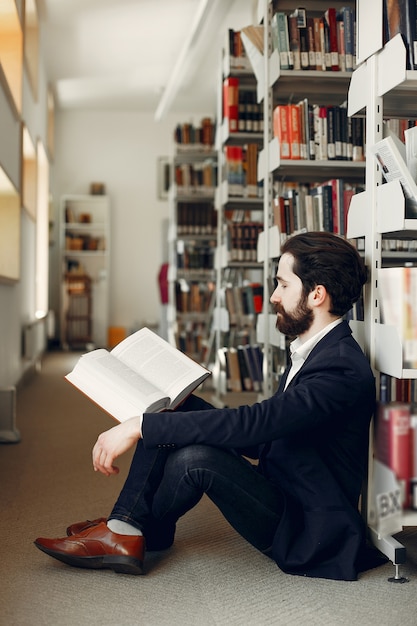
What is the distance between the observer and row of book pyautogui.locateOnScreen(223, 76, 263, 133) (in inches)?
194

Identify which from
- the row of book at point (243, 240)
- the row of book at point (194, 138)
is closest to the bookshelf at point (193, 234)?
the row of book at point (194, 138)

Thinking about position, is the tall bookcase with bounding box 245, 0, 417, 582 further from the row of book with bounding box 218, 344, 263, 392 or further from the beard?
the row of book with bounding box 218, 344, 263, 392

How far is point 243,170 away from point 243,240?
45cm

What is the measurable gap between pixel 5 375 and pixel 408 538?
132 inches

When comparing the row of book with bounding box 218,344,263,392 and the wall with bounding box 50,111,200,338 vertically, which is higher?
the wall with bounding box 50,111,200,338

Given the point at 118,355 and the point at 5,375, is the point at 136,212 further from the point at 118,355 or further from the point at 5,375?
the point at 118,355

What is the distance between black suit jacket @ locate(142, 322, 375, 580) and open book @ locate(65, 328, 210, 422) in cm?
6

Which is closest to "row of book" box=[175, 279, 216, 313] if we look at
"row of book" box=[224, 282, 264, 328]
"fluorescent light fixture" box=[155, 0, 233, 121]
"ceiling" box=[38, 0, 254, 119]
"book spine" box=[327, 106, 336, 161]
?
"row of book" box=[224, 282, 264, 328]

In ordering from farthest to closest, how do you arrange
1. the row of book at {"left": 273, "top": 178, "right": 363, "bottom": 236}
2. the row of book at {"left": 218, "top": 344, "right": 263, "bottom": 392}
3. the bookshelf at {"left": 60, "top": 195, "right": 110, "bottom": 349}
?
the bookshelf at {"left": 60, "top": 195, "right": 110, "bottom": 349} < the row of book at {"left": 218, "top": 344, "right": 263, "bottom": 392} < the row of book at {"left": 273, "top": 178, "right": 363, "bottom": 236}

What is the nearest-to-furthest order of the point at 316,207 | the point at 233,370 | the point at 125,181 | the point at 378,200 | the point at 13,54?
1. the point at 378,200
2. the point at 316,207
3. the point at 233,370
4. the point at 13,54
5. the point at 125,181

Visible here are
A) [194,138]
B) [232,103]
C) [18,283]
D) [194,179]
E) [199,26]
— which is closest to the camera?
[232,103]

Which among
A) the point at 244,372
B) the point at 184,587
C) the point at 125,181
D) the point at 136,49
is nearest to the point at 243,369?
the point at 244,372

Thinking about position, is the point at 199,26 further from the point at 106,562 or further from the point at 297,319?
the point at 106,562

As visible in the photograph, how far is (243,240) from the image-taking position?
513 cm
